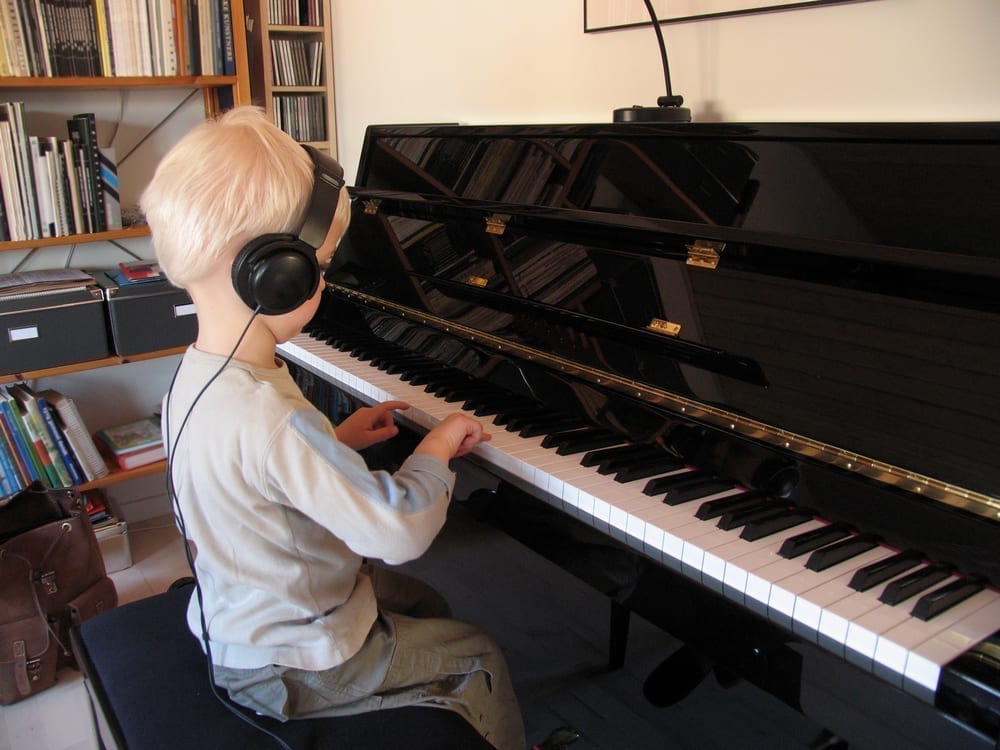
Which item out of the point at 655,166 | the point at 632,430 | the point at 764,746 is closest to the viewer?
the point at 632,430

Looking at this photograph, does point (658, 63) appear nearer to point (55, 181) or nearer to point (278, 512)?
point (278, 512)

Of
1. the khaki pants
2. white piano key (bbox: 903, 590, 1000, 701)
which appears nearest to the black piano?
white piano key (bbox: 903, 590, 1000, 701)

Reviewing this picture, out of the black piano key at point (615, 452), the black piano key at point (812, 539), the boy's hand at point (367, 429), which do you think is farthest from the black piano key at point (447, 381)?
the black piano key at point (812, 539)

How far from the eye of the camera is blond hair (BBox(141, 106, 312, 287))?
0.94 m

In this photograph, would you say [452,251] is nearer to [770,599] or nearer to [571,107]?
[571,107]

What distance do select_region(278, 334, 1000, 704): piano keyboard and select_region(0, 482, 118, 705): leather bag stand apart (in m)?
1.24

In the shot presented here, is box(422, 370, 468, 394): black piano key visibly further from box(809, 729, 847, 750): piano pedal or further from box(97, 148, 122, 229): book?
box(97, 148, 122, 229): book

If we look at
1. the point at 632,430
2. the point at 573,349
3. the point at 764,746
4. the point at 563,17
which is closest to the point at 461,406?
the point at 573,349

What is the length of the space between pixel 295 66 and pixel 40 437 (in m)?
1.35

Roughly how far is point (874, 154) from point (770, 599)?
603 mm

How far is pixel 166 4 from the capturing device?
2.25m

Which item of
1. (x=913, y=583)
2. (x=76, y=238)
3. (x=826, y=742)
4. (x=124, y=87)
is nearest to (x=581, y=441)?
(x=913, y=583)

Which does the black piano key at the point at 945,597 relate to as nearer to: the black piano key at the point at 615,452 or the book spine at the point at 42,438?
the black piano key at the point at 615,452

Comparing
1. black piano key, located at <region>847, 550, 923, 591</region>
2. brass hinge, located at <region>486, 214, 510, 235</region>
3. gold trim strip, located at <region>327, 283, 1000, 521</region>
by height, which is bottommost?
black piano key, located at <region>847, 550, 923, 591</region>
